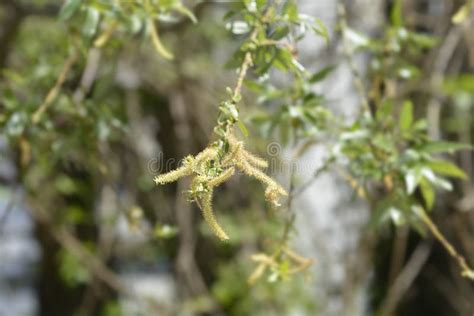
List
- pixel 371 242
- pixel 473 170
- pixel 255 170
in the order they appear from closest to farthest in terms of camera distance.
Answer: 1. pixel 255 170
2. pixel 371 242
3. pixel 473 170

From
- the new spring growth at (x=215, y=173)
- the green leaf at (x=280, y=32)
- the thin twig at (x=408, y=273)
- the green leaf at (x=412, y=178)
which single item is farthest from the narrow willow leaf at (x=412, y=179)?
the thin twig at (x=408, y=273)

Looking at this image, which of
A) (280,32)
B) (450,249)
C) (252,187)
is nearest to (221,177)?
(280,32)

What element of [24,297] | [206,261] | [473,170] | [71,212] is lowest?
[24,297]

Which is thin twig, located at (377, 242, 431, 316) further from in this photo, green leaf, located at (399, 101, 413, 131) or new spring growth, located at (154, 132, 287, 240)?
new spring growth, located at (154, 132, 287, 240)

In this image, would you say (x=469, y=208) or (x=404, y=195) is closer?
(x=404, y=195)

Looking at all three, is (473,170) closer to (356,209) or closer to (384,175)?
(356,209)

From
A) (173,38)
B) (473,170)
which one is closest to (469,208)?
(473,170)

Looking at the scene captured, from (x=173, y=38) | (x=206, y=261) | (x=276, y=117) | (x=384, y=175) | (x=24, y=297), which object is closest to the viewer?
(x=384, y=175)
